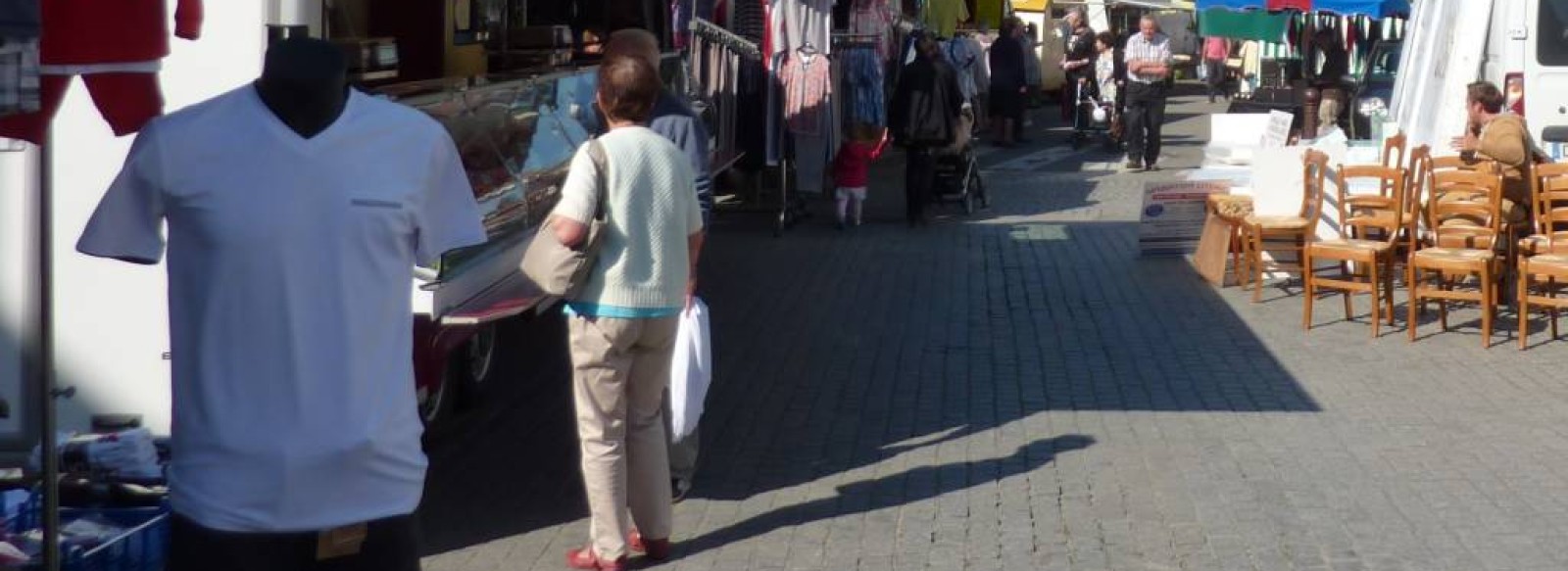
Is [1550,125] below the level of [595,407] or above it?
above

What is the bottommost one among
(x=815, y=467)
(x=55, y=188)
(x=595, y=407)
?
(x=815, y=467)

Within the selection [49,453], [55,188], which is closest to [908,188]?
[55,188]

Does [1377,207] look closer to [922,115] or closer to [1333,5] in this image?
[922,115]

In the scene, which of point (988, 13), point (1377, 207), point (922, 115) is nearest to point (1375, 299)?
point (1377, 207)

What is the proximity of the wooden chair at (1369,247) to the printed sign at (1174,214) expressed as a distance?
2398 mm

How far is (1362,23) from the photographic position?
33.8 meters

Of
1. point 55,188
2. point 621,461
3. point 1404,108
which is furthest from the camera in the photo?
point 1404,108

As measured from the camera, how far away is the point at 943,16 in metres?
21.8

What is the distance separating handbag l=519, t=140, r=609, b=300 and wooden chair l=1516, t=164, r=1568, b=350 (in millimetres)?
6609

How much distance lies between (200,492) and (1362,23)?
3219 cm

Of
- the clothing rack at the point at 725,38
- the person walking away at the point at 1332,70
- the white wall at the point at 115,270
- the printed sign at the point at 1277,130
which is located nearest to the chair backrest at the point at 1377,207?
the printed sign at the point at 1277,130

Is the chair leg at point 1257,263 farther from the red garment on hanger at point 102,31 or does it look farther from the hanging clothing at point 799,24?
the red garment on hanger at point 102,31

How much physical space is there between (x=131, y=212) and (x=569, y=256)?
2608mm

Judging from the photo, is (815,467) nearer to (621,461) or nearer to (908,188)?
(621,461)
